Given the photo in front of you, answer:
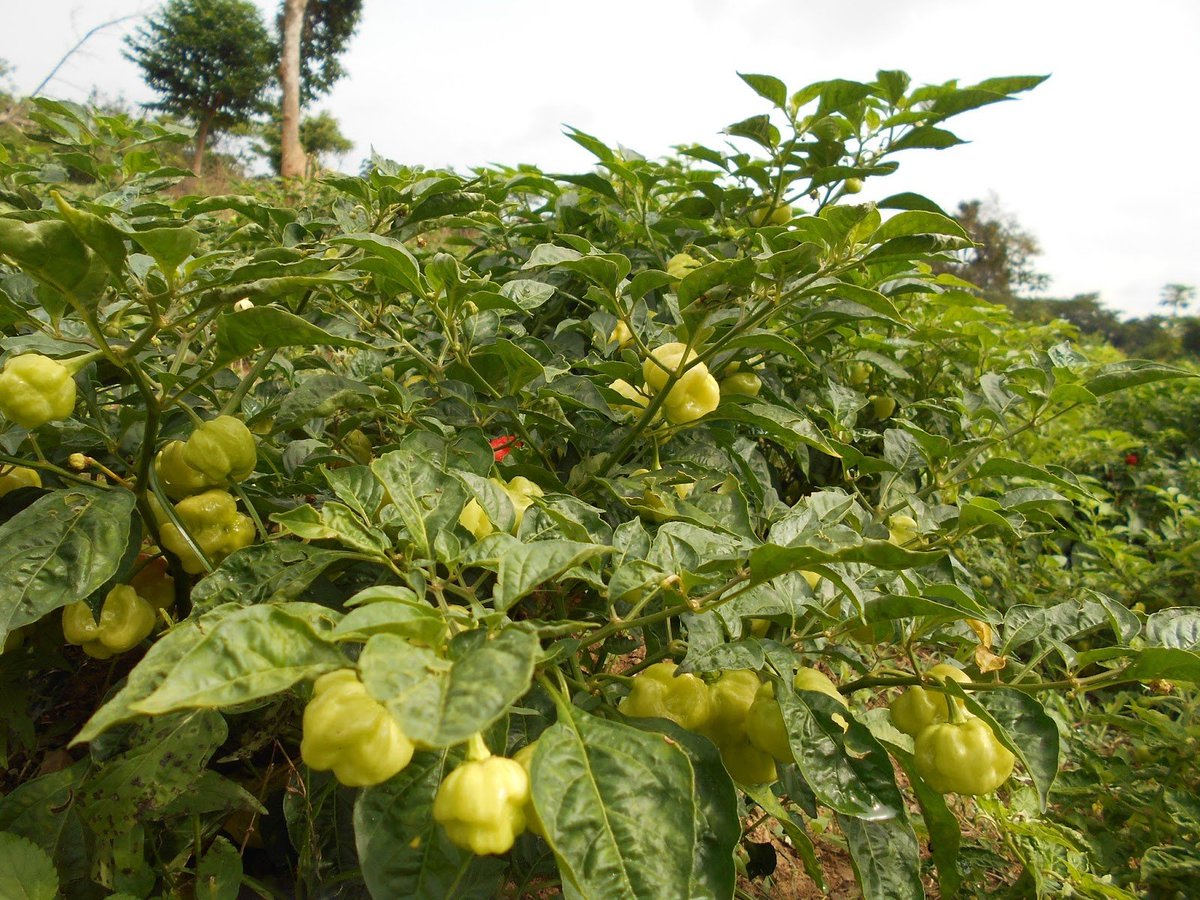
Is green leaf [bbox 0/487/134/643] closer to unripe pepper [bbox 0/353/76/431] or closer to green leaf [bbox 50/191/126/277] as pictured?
unripe pepper [bbox 0/353/76/431]

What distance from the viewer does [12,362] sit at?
0.66 meters

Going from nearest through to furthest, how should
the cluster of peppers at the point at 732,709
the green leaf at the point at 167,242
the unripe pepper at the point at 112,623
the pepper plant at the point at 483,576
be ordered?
the pepper plant at the point at 483,576 < the green leaf at the point at 167,242 < the cluster of peppers at the point at 732,709 < the unripe pepper at the point at 112,623

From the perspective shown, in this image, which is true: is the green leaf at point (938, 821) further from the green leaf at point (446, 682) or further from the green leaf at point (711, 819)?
the green leaf at point (446, 682)

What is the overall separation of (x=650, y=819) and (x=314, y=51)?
32.0 m

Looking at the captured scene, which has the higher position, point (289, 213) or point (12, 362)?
point (289, 213)

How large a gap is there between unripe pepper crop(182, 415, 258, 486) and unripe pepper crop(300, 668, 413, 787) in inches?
16.5

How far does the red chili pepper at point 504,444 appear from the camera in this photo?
1.16 m

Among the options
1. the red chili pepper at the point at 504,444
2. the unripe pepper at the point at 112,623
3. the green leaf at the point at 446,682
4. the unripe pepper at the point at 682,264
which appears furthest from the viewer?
the unripe pepper at the point at 682,264

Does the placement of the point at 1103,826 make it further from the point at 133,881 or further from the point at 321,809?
the point at 133,881

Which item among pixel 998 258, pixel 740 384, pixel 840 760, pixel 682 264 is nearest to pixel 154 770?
pixel 840 760

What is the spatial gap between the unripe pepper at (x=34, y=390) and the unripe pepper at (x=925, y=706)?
899 millimetres

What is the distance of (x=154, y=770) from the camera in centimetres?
81

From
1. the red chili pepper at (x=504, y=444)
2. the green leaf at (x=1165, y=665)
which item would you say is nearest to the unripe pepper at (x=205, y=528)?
the red chili pepper at (x=504, y=444)

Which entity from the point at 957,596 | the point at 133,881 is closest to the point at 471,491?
the point at 957,596
